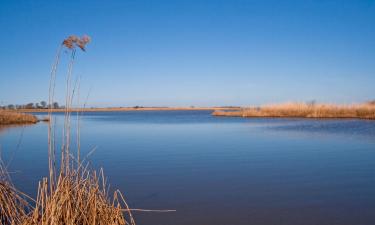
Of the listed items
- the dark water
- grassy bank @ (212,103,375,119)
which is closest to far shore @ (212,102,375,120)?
grassy bank @ (212,103,375,119)

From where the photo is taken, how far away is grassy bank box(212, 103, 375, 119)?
80.2 ft

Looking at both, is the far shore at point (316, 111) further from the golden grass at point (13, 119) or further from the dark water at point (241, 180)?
the golden grass at point (13, 119)

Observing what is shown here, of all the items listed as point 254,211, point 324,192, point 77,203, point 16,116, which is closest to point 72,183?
point 77,203

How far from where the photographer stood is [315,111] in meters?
26.7

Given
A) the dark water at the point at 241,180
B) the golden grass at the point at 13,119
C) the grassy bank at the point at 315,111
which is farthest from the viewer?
the grassy bank at the point at 315,111

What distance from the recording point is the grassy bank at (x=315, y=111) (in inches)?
963

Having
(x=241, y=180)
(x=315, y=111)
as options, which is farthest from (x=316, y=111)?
(x=241, y=180)

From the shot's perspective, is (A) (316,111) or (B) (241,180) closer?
(B) (241,180)

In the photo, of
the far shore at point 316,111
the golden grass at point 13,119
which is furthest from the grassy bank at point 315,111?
the golden grass at point 13,119

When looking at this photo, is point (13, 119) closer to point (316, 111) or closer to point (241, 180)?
point (316, 111)

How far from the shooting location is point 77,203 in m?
3.07

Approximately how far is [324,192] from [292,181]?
32.1 inches

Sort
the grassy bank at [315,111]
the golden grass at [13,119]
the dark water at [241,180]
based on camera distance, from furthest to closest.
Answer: the grassy bank at [315,111]
the golden grass at [13,119]
the dark water at [241,180]

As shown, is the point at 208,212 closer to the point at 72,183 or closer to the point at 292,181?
the point at 72,183
